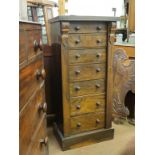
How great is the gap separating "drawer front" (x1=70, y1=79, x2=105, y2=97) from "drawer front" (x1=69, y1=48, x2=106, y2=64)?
7.3 inches

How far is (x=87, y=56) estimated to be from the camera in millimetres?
1721

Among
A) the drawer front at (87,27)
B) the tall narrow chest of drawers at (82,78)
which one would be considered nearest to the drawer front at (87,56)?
the tall narrow chest of drawers at (82,78)

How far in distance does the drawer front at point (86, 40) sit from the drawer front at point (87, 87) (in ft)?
Answer: 1.03

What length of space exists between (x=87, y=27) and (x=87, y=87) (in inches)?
20.0

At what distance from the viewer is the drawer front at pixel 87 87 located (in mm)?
1732

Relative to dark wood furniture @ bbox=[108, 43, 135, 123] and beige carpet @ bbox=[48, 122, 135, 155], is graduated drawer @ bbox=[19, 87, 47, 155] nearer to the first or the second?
beige carpet @ bbox=[48, 122, 135, 155]

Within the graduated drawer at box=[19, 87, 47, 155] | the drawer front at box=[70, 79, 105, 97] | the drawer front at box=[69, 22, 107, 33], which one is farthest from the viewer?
the drawer front at box=[70, 79, 105, 97]

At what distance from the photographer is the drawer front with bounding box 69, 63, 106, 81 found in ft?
5.58

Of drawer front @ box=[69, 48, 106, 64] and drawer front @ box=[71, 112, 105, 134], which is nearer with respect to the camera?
drawer front @ box=[69, 48, 106, 64]

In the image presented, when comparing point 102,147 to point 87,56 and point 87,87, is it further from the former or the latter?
point 87,56

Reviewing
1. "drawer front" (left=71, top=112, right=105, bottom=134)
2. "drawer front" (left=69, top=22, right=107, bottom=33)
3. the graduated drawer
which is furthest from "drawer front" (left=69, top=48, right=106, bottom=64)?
the graduated drawer

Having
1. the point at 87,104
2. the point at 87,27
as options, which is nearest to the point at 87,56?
the point at 87,27
